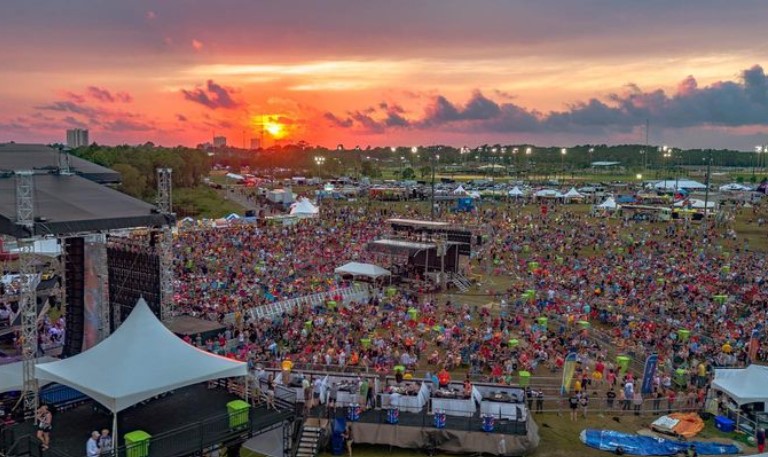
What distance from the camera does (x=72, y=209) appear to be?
16641 millimetres

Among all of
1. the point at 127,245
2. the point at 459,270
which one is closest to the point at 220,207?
the point at 459,270

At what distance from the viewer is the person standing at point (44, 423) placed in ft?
38.6

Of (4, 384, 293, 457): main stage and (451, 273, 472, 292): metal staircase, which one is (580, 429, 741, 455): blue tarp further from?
(451, 273, 472, 292): metal staircase

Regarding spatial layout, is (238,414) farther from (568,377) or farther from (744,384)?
(744,384)

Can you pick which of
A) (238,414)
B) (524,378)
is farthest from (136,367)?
(524,378)

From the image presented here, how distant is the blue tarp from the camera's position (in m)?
15.1

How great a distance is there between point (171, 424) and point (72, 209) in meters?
7.05

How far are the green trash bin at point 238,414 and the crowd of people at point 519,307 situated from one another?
6148 mm

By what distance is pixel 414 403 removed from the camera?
15.6 metres

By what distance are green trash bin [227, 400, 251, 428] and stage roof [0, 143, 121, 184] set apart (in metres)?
11.5

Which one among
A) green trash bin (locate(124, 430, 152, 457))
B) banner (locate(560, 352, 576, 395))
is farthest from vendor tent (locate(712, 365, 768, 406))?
green trash bin (locate(124, 430, 152, 457))

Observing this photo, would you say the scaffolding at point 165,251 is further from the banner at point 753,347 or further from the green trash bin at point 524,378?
the banner at point 753,347

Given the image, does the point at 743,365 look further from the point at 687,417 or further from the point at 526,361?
the point at 526,361

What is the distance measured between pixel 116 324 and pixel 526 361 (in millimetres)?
13379
